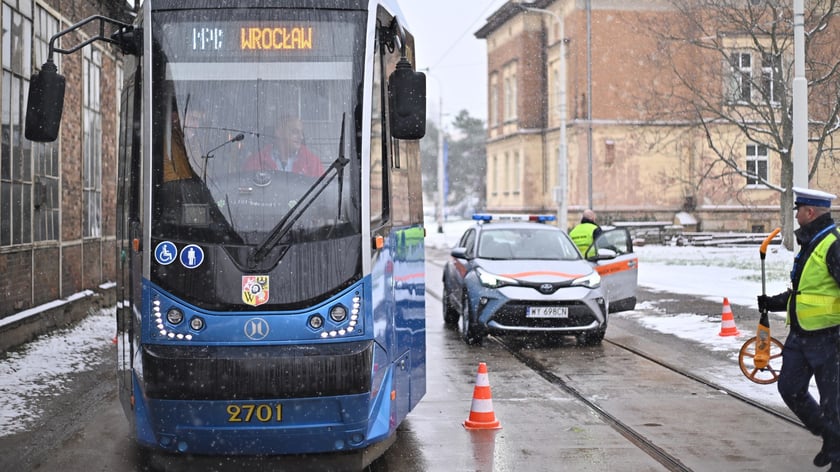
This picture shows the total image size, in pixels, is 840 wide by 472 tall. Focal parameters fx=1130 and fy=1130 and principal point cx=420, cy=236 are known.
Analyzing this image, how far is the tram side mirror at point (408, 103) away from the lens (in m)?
6.89

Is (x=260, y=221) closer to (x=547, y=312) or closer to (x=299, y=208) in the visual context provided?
(x=299, y=208)

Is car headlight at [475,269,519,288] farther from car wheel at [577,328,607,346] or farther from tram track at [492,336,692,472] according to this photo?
car wheel at [577,328,607,346]

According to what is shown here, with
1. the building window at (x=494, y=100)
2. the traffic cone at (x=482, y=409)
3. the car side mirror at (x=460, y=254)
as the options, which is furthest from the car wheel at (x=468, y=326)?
the building window at (x=494, y=100)

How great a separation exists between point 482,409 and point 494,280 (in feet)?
18.5

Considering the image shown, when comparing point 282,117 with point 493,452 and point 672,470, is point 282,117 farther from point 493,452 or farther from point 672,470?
point 672,470

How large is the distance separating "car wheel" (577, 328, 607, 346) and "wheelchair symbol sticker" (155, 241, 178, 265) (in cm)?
878

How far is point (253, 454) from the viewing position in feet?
22.2

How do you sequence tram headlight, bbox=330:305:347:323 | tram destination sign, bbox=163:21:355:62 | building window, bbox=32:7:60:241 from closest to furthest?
tram headlight, bbox=330:305:347:323 → tram destination sign, bbox=163:21:355:62 → building window, bbox=32:7:60:241

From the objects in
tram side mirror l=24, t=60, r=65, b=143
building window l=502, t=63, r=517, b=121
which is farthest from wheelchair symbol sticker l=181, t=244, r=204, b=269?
building window l=502, t=63, r=517, b=121

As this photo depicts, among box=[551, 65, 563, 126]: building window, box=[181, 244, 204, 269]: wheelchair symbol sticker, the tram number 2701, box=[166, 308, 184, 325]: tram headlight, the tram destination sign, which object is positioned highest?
box=[551, 65, 563, 126]: building window

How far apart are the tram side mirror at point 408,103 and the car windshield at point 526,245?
891 cm

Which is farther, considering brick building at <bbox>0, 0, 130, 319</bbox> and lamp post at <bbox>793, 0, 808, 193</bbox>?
lamp post at <bbox>793, 0, 808, 193</bbox>

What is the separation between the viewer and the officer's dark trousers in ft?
23.8

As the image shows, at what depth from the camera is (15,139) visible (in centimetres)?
1459
